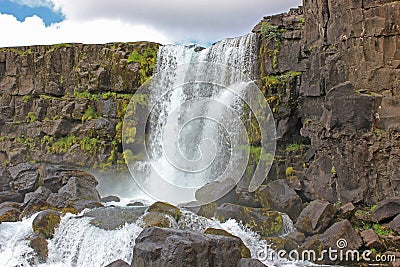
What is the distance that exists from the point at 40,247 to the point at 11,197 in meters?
6.81

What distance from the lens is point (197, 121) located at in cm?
2125

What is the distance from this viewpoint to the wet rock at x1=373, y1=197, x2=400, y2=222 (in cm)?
1307

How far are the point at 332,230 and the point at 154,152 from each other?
→ 1307 centimetres

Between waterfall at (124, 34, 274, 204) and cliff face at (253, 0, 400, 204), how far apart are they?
7.97 ft

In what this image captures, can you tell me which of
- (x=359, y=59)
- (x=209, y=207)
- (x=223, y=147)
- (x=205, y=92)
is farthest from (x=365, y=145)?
(x=205, y=92)

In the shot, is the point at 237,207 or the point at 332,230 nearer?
the point at 332,230

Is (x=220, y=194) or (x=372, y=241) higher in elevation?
(x=220, y=194)

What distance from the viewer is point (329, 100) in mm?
15781

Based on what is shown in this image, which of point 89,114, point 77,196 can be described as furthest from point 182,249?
point 89,114

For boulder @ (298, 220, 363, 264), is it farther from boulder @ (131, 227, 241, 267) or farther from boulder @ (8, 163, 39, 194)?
boulder @ (8, 163, 39, 194)

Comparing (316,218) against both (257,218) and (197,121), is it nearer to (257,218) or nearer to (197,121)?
(257,218)

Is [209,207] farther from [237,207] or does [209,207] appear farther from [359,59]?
[359,59]

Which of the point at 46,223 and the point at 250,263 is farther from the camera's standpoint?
the point at 46,223

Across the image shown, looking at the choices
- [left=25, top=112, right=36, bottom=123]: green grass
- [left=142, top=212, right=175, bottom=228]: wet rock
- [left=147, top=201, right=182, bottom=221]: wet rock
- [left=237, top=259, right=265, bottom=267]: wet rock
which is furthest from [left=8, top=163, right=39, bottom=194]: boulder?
[left=237, top=259, right=265, bottom=267]: wet rock
